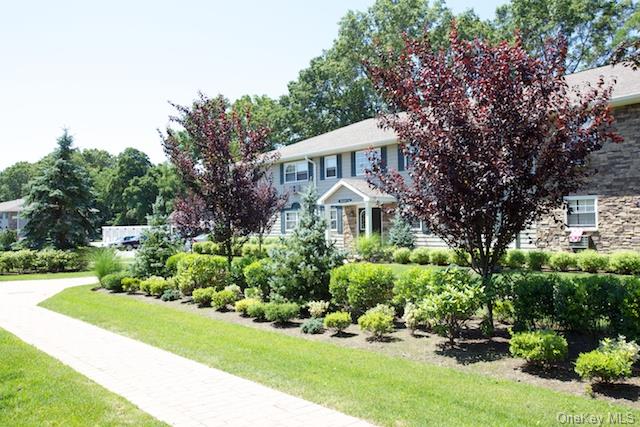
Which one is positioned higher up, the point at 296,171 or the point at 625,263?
the point at 296,171

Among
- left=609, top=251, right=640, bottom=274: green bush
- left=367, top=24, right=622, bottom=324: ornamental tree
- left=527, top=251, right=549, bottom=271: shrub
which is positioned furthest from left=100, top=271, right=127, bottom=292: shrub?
left=609, top=251, right=640, bottom=274: green bush

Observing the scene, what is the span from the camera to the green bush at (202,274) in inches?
509

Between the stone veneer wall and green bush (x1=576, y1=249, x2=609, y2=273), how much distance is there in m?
1.29

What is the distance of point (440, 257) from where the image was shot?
1855 cm

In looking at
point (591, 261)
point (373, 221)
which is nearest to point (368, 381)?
point (591, 261)

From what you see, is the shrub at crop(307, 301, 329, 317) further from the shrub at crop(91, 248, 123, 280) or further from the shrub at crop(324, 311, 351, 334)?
the shrub at crop(91, 248, 123, 280)

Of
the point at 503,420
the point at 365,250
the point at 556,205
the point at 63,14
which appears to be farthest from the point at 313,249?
the point at 365,250

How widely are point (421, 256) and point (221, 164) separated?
387 inches

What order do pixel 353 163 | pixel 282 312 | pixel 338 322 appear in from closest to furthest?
pixel 338 322 < pixel 282 312 < pixel 353 163

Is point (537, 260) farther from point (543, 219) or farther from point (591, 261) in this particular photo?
point (543, 219)

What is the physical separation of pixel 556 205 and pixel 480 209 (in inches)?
50.1

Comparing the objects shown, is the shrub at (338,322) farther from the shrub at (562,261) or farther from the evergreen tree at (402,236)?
the evergreen tree at (402,236)

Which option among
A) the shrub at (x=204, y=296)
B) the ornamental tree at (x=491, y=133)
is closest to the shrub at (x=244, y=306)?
the shrub at (x=204, y=296)

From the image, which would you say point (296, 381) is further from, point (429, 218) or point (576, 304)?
point (576, 304)
